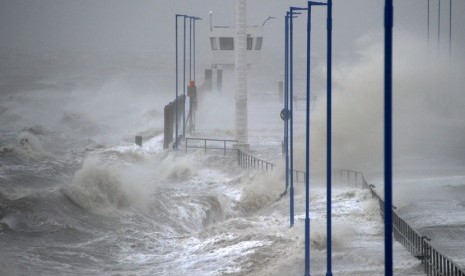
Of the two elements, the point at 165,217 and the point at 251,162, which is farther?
the point at 251,162

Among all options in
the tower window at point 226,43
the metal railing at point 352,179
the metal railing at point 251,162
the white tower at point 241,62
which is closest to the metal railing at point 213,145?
the white tower at point 241,62

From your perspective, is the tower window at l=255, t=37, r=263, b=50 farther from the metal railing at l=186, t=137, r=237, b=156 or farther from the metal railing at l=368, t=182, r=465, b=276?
the metal railing at l=368, t=182, r=465, b=276

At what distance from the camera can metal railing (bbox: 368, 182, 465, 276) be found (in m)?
11.2

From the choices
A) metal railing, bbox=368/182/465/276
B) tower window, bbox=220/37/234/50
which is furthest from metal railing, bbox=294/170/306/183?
tower window, bbox=220/37/234/50

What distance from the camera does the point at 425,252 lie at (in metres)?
12.8

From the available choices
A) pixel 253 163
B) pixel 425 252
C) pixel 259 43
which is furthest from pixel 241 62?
pixel 259 43

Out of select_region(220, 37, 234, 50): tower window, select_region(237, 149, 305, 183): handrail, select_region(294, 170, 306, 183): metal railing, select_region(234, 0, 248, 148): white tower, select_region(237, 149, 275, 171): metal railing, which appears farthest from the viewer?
select_region(220, 37, 234, 50): tower window

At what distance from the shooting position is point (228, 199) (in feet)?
77.4

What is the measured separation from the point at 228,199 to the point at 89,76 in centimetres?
9258

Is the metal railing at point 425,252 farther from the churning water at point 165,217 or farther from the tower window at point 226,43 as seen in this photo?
the tower window at point 226,43

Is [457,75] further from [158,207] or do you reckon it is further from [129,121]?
[158,207]

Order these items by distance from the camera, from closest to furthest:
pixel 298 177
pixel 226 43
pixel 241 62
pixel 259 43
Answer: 1. pixel 298 177
2. pixel 241 62
3. pixel 226 43
4. pixel 259 43

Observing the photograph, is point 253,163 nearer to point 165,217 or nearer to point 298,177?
point 298,177

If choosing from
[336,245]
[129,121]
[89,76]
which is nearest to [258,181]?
[336,245]
